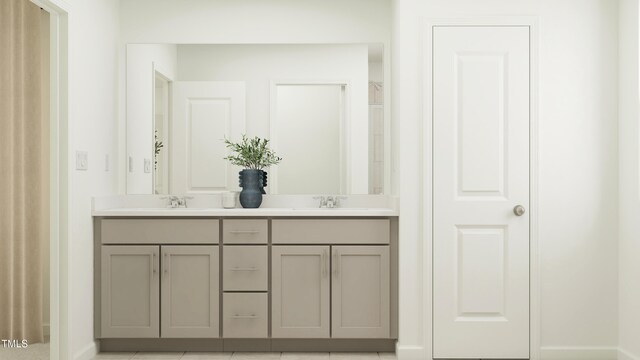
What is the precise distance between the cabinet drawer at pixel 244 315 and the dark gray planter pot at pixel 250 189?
1.97 ft

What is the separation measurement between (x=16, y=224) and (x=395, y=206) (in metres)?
2.22

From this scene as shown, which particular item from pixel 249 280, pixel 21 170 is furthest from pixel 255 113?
pixel 21 170

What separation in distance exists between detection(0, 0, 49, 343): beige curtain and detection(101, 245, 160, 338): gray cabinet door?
1.59 ft

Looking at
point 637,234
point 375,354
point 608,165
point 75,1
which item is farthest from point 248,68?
point 637,234

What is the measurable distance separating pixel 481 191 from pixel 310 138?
3.81 ft

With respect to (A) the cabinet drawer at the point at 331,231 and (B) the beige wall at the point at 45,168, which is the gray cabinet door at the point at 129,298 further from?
(A) the cabinet drawer at the point at 331,231

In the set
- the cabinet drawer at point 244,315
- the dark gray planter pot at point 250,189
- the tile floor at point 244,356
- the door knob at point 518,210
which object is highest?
the dark gray planter pot at point 250,189

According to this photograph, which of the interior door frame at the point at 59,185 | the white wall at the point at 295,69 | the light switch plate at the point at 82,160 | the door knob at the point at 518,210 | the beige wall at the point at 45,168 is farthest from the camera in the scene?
the white wall at the point at 295,69

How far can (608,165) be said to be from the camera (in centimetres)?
321

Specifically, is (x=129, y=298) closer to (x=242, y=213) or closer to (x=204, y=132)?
(x=242, y=213)

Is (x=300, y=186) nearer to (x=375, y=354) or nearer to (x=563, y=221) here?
(x=375, y=354)

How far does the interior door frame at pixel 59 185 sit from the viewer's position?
9.59 ft

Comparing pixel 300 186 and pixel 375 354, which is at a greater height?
pixel 300 186

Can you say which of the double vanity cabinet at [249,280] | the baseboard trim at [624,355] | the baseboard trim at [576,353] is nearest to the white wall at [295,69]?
the double vanity cabinet at [249,280]
